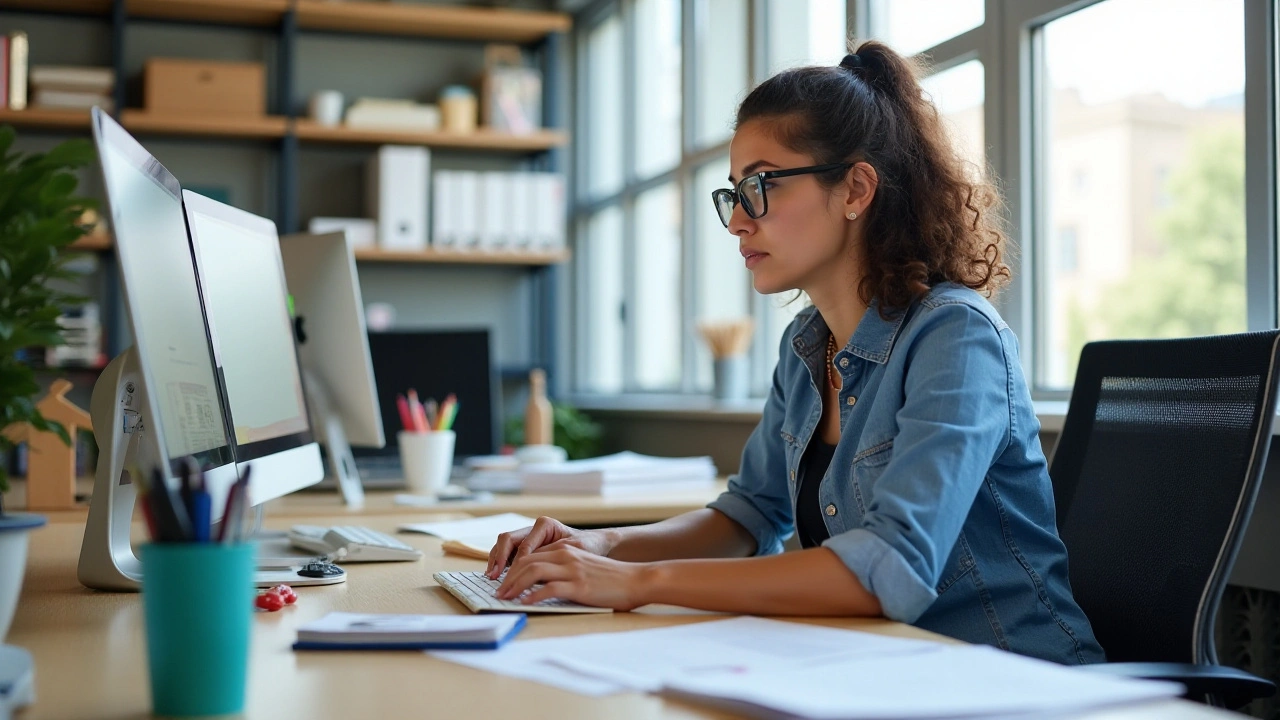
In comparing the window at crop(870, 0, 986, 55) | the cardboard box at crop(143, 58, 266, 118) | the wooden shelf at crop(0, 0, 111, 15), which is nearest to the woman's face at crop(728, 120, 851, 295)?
the window at crop(870, 0, 986, 55)

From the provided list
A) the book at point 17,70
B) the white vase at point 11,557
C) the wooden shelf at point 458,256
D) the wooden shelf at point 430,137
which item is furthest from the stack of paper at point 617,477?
the book at point 17,70

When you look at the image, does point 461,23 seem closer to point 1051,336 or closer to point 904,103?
point 1051,336

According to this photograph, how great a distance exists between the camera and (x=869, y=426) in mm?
1318

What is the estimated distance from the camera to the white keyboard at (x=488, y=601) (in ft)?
3.66

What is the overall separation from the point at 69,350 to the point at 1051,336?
3138mm

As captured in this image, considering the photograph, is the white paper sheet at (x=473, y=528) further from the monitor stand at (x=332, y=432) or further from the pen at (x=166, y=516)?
the pen at (x=166, y=516)

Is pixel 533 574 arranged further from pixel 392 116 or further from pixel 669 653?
pixel 392 116

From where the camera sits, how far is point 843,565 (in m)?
1.10

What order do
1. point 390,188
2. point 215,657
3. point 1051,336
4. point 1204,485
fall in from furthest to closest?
point 390,188, point 1051,336, point 1204,485, point 215,657

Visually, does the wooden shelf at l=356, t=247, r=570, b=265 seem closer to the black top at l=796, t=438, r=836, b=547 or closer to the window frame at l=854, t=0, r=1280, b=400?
the window frame at l=854, t=0, r=1280, b=400

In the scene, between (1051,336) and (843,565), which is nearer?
(843,565)

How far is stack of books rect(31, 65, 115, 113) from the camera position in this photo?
156 inches

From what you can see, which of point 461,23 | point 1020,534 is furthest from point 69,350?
point 1020,534

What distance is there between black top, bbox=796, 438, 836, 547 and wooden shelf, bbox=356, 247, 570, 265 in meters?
2.98
